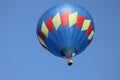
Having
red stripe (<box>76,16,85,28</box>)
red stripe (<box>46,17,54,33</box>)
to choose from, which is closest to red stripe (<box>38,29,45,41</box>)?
red stripe (<box>46,17,54,33</box>)

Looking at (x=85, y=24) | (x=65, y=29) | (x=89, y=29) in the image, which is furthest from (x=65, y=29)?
(x=89, y=29)

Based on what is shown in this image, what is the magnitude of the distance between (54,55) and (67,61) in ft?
3.72

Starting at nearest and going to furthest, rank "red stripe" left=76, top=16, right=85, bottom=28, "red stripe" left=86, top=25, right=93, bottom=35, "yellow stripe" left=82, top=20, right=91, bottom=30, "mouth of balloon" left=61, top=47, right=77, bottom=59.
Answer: "mouth of balloon" left=61, top=47, right=77, bottom=59
"red stripe" left=76, top=16, right=85, bottom=28
"yellow stripe" left=82, top=20, right=91, bottom=30
"red stripe" left=86, top=25, right=93, bottom=35

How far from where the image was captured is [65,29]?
52.2m

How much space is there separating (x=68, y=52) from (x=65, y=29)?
1.29 meters

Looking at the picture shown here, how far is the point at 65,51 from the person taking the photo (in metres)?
52.1

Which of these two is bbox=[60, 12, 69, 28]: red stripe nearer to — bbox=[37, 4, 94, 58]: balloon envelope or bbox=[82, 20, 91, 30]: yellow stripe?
bbox=[37, 4, 94, 58]: balloon envelope

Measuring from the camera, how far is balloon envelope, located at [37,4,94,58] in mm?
52094

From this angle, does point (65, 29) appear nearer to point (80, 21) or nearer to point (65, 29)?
point (65, 29)

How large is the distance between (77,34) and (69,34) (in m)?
0.47

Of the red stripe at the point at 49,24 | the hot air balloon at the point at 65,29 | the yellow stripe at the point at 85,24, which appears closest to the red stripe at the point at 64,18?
the hot air balloon at the point at 65,29

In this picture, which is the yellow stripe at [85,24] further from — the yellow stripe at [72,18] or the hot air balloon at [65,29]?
the yellow stripe at [72,18]

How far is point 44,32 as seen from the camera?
52.7m

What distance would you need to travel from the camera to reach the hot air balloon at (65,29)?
52.1 m
